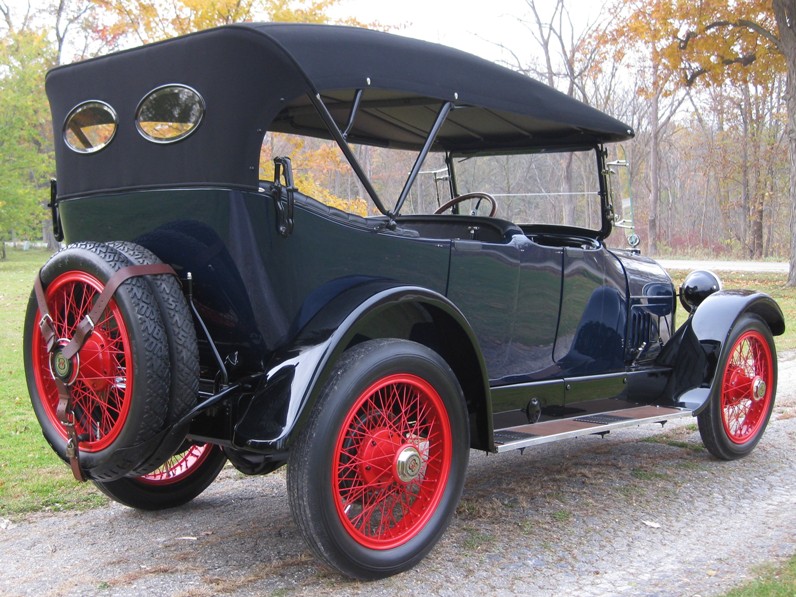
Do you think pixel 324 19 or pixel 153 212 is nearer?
pixel 153 212

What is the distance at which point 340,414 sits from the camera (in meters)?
2.95

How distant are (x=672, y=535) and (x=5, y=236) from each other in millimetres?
25412

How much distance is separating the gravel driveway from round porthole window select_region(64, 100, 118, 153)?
1.77m

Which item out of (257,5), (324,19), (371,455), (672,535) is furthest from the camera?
(324,19)

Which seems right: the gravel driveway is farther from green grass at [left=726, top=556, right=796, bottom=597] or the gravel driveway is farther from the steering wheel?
the steering wheel

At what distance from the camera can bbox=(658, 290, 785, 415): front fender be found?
4805 millimetres

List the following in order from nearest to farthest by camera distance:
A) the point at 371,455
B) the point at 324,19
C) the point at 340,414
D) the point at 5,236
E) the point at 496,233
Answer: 1. the point at 340,414
2. the point at 371,455
3. the point at 496,233
4. the point at 324,19
5. the point at 5,236

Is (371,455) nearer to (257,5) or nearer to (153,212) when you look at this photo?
(153,212)

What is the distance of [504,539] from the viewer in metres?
3.59

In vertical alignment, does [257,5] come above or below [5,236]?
above

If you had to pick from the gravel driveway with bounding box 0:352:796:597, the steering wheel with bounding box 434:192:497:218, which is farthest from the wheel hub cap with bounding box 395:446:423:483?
the steering wheel with bounding box 434:192:497:218

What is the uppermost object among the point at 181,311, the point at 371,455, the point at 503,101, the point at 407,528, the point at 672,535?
the point at 503,101

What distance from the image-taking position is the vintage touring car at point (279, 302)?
2967 millimetres

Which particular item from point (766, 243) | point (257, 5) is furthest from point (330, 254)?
point (766, 243)
